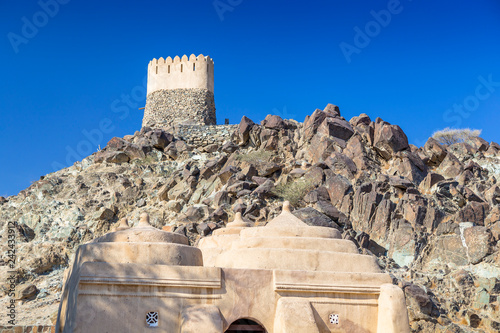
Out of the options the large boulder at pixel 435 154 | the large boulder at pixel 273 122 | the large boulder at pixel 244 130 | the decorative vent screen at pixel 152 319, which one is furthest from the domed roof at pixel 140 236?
the large boulder at pixel 273 122

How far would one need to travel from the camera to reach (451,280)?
18.5m

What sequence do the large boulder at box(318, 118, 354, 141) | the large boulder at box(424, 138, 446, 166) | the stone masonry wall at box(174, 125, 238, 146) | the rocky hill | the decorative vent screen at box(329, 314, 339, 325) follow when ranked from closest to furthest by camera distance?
the decorative vent screen at box(329, 314, 339, 325)
the rocky hill
the large boulder at box(424, 138, 446, 166)
the large boulder at box(318, 118, 354, 141)
the stone masonry wall at box(174, 125, 238, 146)

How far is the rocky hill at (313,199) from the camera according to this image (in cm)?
1881

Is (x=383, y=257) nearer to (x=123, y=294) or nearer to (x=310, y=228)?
(x=310, y=228)

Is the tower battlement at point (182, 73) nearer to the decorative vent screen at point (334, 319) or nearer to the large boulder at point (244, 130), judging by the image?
the large boulder at point (244, 130)

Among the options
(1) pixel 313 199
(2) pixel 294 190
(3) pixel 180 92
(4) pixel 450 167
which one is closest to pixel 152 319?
(1) pixel 313 199

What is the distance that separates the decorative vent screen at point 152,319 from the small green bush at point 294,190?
13902mm

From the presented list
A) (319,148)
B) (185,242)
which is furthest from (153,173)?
(185,242)

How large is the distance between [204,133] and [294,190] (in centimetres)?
1064

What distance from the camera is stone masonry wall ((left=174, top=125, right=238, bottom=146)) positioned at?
103 feet

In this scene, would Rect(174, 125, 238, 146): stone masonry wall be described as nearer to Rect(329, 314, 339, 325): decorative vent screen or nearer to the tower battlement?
the tower battlement

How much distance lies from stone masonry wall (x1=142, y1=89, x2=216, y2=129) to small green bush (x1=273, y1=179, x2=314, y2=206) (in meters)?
13.1

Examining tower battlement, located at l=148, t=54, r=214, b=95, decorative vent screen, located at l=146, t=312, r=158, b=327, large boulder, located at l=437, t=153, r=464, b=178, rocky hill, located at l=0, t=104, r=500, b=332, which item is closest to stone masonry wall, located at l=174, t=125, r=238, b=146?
rocky hill, located at l=0, t=104, r=500, b=332

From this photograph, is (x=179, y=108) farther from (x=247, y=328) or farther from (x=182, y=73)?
(x=247, y=328)
